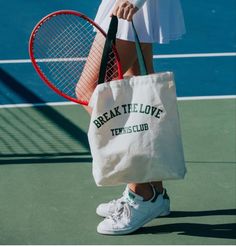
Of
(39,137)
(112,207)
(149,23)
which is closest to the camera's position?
(149,23)

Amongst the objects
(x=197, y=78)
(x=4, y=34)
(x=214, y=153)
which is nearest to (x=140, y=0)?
(x=214, y=153)

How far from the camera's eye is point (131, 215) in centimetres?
436

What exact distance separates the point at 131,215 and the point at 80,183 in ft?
2.15

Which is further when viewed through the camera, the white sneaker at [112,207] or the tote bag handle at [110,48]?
the white sneaker at [112,207]

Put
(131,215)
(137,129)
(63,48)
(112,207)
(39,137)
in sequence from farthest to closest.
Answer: (63,48) < (39,137) < (112,207) < (131,215) < (137,129)

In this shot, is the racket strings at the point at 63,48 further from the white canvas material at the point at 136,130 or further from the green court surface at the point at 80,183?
the white canvas material at the point at 136,130

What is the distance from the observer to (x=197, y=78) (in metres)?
6.80

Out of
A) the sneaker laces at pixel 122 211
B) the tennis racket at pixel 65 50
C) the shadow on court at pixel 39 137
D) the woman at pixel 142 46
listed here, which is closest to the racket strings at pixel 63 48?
the tennis racket at pixel 65 50

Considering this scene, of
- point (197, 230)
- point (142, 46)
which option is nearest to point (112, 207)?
point (197, 230)

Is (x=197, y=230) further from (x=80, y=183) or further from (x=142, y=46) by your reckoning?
(x=142, y=46)

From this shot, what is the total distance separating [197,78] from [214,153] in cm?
155

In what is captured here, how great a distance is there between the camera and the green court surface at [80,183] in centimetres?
434

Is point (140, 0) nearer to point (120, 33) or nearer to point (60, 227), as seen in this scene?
point (120, 33)

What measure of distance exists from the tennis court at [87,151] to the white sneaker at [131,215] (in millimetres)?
Answer: 44
